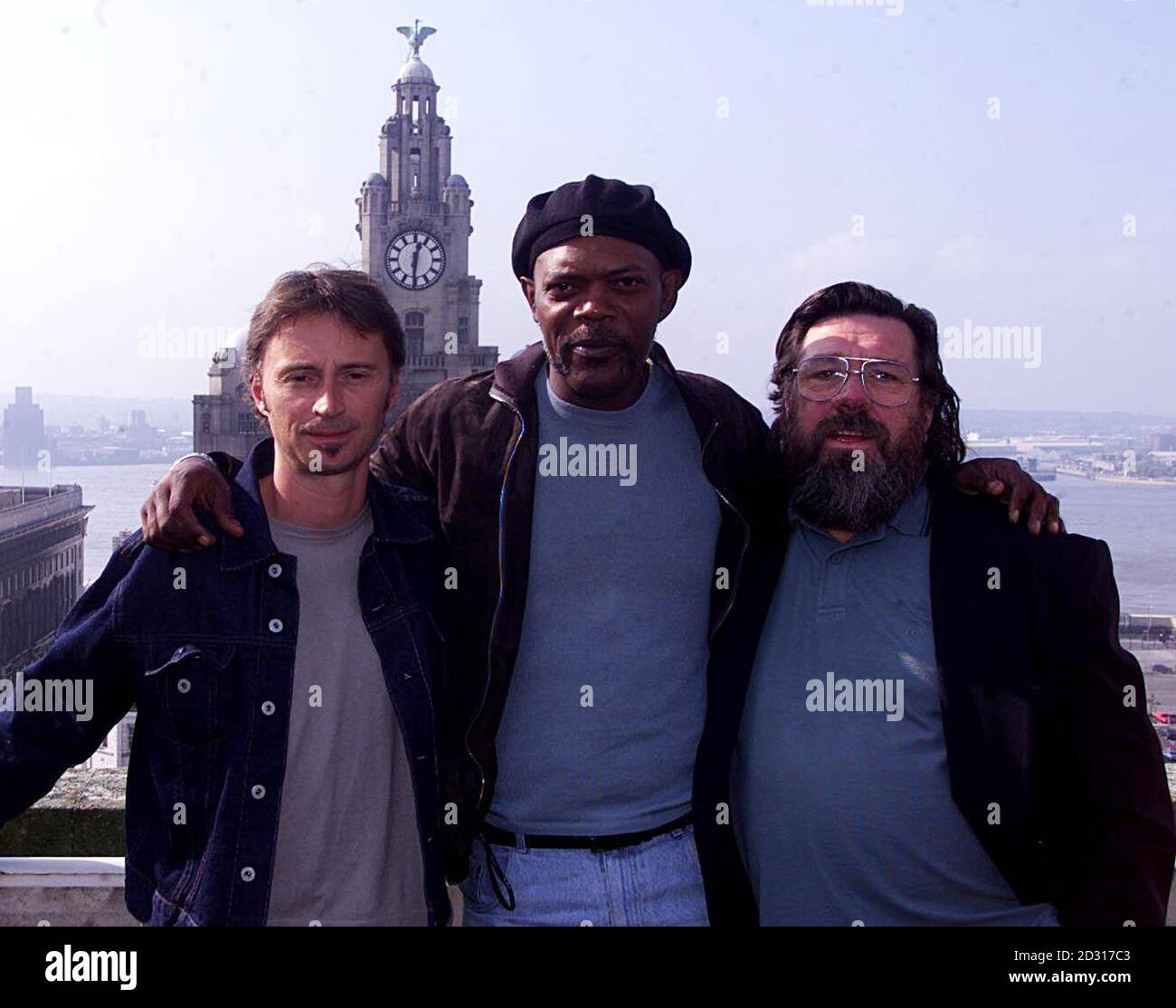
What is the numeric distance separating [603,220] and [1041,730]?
7.34 feet

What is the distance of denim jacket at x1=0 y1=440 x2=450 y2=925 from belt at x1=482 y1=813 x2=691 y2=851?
0.86 feet

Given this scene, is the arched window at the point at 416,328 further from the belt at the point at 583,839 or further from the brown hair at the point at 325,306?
the belt at the point at 583,839

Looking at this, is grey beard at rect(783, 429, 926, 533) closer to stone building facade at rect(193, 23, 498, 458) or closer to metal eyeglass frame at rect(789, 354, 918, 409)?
metal eyeglass frame at rect(789, 354, 918, 409)

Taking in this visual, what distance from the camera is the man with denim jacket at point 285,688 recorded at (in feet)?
12.5

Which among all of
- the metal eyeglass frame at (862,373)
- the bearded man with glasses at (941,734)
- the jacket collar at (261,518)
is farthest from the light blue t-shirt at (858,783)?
the jacket collar at (261,518)

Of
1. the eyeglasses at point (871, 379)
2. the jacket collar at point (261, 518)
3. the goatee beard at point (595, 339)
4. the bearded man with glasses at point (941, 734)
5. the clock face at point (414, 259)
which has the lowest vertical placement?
the bearded man with glasses at point (941, 734)

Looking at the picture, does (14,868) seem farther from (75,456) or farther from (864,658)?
(75,456)

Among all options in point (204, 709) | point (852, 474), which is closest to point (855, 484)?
point (852, 474)

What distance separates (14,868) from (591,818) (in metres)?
2.64

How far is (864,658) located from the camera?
162 inches

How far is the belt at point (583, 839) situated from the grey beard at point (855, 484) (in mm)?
1123

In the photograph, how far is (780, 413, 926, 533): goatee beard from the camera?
432 centimetres
